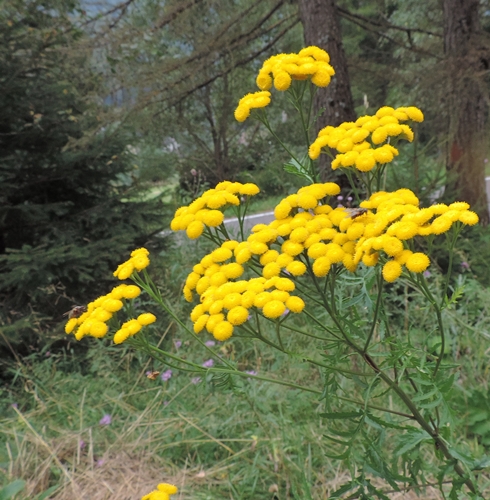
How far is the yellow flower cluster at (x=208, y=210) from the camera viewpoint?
123cm

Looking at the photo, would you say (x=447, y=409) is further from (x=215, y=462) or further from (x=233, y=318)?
(x=215, y=462)

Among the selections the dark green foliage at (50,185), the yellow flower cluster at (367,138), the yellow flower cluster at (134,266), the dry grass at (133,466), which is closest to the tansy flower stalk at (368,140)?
the yellow flower cluster at (367,138)

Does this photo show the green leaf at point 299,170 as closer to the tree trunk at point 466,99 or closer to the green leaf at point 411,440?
the green leaf at point 411,440

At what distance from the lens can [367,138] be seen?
1.30 metres

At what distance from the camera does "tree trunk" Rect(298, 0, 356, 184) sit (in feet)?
14.2

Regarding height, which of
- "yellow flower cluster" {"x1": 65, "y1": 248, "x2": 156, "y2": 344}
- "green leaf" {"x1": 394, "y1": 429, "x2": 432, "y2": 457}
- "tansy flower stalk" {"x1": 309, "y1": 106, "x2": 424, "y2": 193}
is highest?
"tansy flower stalk" {"x1": 309, "y1": 106, "x2": 424, "y2": 193}

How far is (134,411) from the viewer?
2.89 meters

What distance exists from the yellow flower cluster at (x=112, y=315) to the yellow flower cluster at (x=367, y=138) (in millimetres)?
601

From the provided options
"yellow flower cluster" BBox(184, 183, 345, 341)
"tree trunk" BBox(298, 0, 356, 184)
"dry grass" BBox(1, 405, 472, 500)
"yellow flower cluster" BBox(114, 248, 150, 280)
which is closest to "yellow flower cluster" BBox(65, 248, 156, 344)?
"yellow flower cluster" BBox(114, 248, 150, 280)

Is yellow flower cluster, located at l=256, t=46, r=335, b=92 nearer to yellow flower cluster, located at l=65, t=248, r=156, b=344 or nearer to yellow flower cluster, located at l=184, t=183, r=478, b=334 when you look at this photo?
yellow flower cluster, located at l=184, t=183, r=478, b=334

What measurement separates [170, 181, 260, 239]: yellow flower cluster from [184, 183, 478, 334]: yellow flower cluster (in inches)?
3.3

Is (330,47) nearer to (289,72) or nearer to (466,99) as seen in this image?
(466,99)

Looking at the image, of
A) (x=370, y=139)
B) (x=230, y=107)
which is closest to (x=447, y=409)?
(x=370, y=139)

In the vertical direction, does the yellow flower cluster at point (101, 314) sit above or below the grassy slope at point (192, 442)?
above
